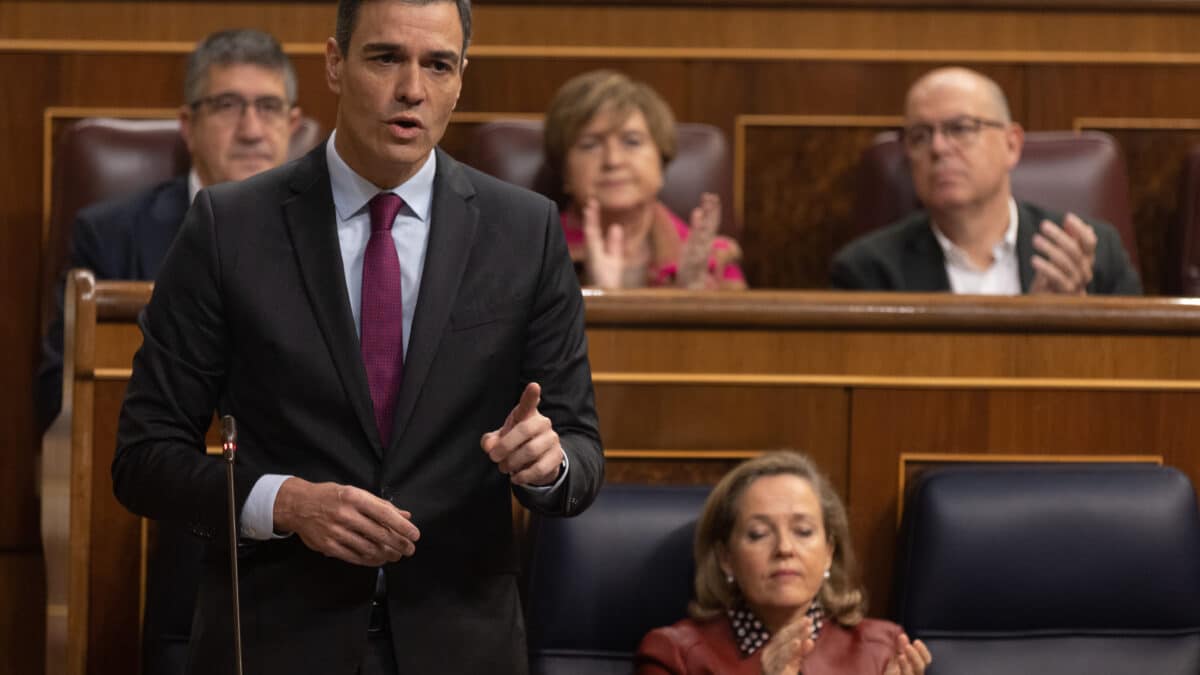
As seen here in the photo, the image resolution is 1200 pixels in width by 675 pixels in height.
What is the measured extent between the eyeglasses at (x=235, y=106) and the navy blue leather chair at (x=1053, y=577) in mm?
596

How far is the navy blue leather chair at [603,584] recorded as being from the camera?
91 cm

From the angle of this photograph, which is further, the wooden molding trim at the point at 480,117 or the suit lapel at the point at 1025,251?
the wooden molding trim at the point at 480,117

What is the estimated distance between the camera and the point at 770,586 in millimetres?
912

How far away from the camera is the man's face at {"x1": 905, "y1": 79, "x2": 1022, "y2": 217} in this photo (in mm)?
1325

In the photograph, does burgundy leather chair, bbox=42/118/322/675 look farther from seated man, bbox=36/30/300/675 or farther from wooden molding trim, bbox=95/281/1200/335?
wooden molding trim, bbox=95/281/1200/335

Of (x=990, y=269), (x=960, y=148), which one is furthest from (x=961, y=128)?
(x=990, y=269)

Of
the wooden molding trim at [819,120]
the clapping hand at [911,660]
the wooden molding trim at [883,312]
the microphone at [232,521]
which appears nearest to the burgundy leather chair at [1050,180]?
the wooden molding trim at [819,120]

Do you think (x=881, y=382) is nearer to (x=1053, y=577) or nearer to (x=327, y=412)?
(x=1053, y=577)

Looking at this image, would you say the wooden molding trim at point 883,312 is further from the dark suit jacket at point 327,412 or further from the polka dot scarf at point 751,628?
the dark suit jacket at point 327,412

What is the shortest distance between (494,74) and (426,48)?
0.83 m

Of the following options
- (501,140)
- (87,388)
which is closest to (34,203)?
(501,140)

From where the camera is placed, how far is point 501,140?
139 cm

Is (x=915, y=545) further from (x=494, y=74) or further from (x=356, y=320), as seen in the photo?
(x=494, y=74)

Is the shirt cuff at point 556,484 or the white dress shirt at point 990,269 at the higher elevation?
the white dress shirt at point 990,269
